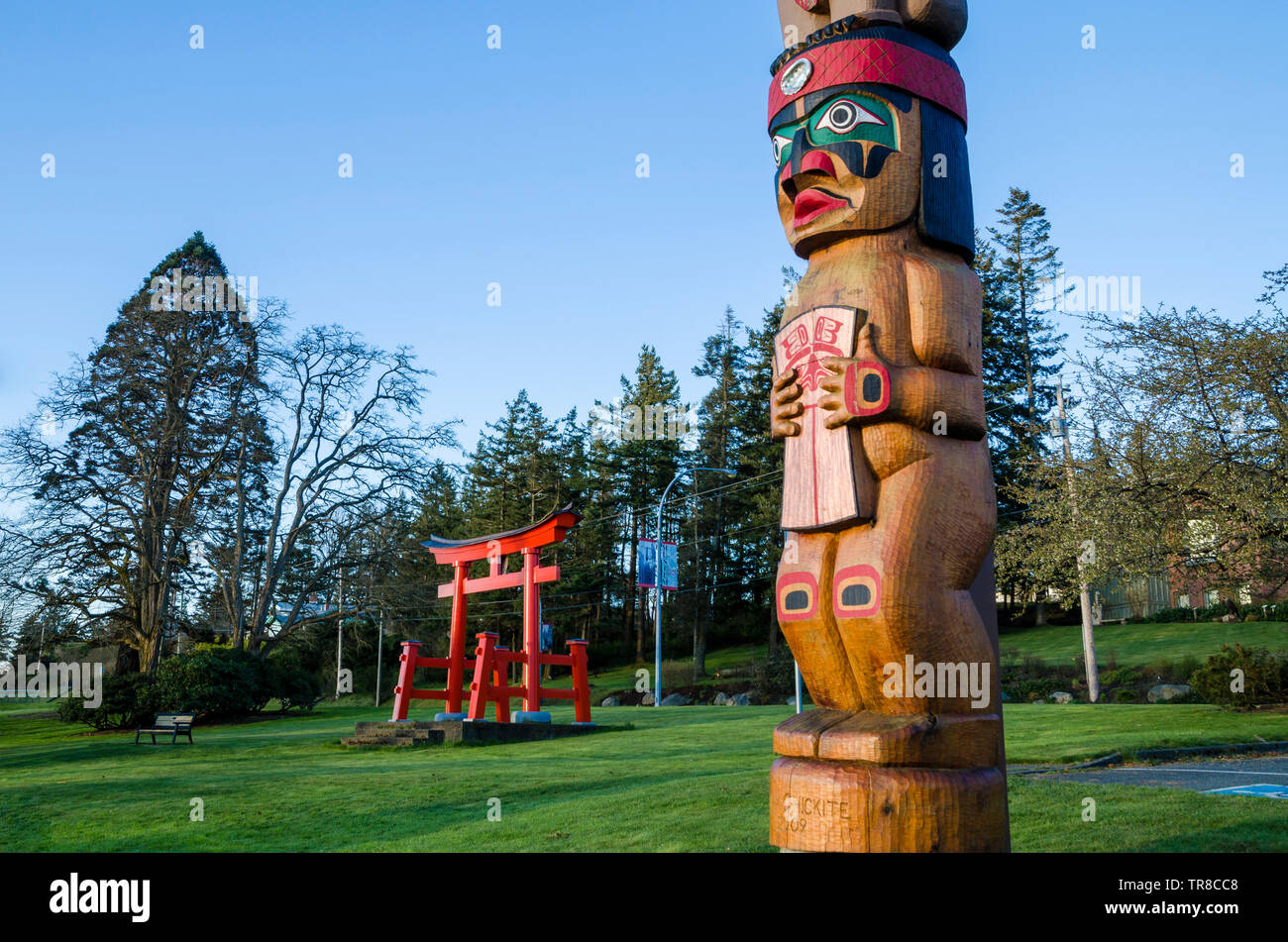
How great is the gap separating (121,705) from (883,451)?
24595 mm

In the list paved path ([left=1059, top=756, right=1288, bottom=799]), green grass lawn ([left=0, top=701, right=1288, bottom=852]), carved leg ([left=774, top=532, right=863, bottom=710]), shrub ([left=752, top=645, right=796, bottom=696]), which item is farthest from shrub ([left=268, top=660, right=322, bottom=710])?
carved leg ([left=774, top=532, right=863, bottom=710])

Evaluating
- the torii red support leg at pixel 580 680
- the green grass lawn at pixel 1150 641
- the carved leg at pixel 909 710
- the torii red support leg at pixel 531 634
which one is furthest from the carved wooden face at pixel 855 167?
the green grass lawn at pixel 1150 641

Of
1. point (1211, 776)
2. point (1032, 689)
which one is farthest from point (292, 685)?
point (1211, 776)

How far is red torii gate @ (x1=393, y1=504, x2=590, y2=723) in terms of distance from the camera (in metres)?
19.3

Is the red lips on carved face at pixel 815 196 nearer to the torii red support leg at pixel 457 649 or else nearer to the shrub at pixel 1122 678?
the torii red support leg at pixel 457 649

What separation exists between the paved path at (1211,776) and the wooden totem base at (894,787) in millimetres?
4935

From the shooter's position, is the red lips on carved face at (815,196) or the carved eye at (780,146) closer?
the red lips on carved face at (815,196)

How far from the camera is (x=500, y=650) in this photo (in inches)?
784

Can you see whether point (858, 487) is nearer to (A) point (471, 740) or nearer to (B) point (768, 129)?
(B) point (768, 129)

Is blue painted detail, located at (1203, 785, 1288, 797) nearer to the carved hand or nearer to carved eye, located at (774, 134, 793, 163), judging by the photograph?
the carved hand

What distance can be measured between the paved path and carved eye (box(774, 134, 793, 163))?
6478mm

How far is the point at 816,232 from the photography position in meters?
5.83

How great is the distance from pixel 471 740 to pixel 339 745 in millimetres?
2790

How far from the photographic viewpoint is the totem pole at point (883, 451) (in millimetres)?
4586
